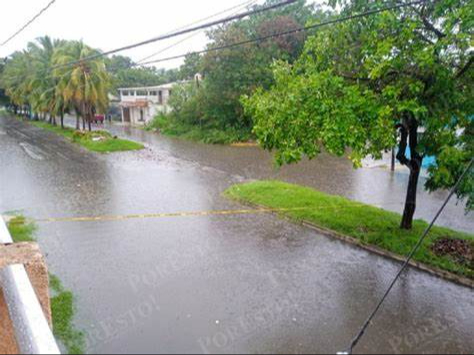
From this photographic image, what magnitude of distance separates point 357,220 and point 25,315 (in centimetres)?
721

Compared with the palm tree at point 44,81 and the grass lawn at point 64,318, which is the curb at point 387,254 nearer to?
the grass lawn at point 64,318

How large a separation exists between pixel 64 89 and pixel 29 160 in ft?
23.5

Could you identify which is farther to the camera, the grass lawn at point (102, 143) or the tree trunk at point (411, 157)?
the grass lawn at point (102, 143)

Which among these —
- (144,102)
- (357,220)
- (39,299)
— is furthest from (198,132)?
(39,299)

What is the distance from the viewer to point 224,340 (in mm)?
5082

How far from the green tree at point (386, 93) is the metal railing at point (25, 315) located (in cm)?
458

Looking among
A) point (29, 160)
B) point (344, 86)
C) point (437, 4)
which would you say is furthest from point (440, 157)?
point (29, 160)

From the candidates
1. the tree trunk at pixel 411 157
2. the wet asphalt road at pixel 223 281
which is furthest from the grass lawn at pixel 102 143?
the tree trunk at pixel 411 157

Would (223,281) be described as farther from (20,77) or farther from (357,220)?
(20,77)

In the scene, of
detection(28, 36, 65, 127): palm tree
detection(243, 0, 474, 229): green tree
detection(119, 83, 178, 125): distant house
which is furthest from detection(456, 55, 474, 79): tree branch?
detection(119, 83, 178, 125): distant house

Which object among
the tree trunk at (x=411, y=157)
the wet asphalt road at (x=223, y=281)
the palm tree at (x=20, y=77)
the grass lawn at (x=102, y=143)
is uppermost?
the palm tree at (x=20, y=77)

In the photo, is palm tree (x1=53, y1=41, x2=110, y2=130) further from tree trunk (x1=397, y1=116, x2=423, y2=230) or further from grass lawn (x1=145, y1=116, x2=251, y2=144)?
tree trunk (x1=397, y1=116, x2=423, y2=230)

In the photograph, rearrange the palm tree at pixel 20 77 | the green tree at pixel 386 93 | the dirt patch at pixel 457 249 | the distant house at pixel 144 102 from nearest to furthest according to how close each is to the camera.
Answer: the green tree at pixel 386 93 < the dirt patch at pixel 457 249 < the palm tree at pixel 20 77 < the distant house at pixel 144 102

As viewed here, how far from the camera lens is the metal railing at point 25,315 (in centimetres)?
379
